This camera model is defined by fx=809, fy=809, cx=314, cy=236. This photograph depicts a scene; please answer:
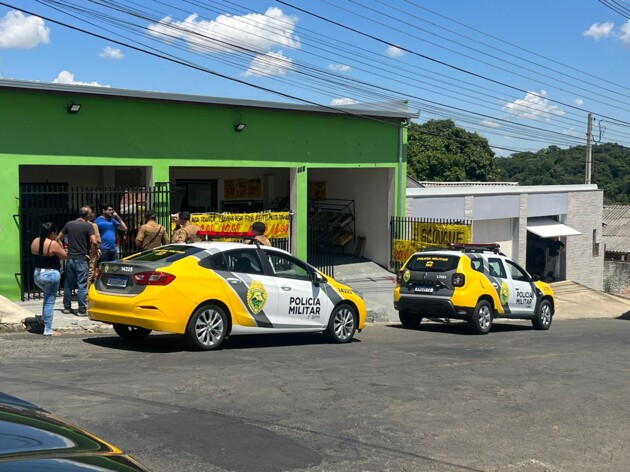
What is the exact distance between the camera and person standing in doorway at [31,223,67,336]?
38.9 feet

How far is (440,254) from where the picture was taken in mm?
16344

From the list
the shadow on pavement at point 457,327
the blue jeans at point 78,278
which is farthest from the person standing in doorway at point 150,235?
the shadow on pavement at point 457,327

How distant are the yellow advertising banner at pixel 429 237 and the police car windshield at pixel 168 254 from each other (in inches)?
486

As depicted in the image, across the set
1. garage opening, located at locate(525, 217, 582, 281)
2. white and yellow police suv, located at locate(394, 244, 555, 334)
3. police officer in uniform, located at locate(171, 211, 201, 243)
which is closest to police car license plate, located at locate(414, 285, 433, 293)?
white and yellow police suv, located at locate(394, 244, 555, 334)

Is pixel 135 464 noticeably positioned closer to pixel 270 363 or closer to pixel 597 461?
pixel 597 461

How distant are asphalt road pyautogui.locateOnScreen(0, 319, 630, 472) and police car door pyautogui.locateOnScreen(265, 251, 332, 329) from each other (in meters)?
0.43

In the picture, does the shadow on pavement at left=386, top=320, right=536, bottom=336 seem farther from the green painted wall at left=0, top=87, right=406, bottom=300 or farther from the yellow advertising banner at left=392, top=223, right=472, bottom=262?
the green painted wall at left=0, top=87, right=406, bottom=300

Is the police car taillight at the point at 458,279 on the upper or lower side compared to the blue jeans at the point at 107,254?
lower

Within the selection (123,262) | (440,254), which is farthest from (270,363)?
(440,254)

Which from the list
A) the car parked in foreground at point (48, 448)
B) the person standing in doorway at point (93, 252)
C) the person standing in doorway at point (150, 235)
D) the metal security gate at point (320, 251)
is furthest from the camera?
the metal security gate at point (320, 251)

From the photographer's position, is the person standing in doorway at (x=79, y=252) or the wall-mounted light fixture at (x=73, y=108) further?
the wall-mounted light fixture at (x=73, y=108)

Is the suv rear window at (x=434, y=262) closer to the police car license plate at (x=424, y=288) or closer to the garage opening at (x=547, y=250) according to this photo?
the police car license plate at (x=424, y=288)

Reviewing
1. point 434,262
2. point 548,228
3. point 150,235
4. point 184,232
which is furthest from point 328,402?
point 548,228

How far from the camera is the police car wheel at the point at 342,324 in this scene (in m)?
12.9
